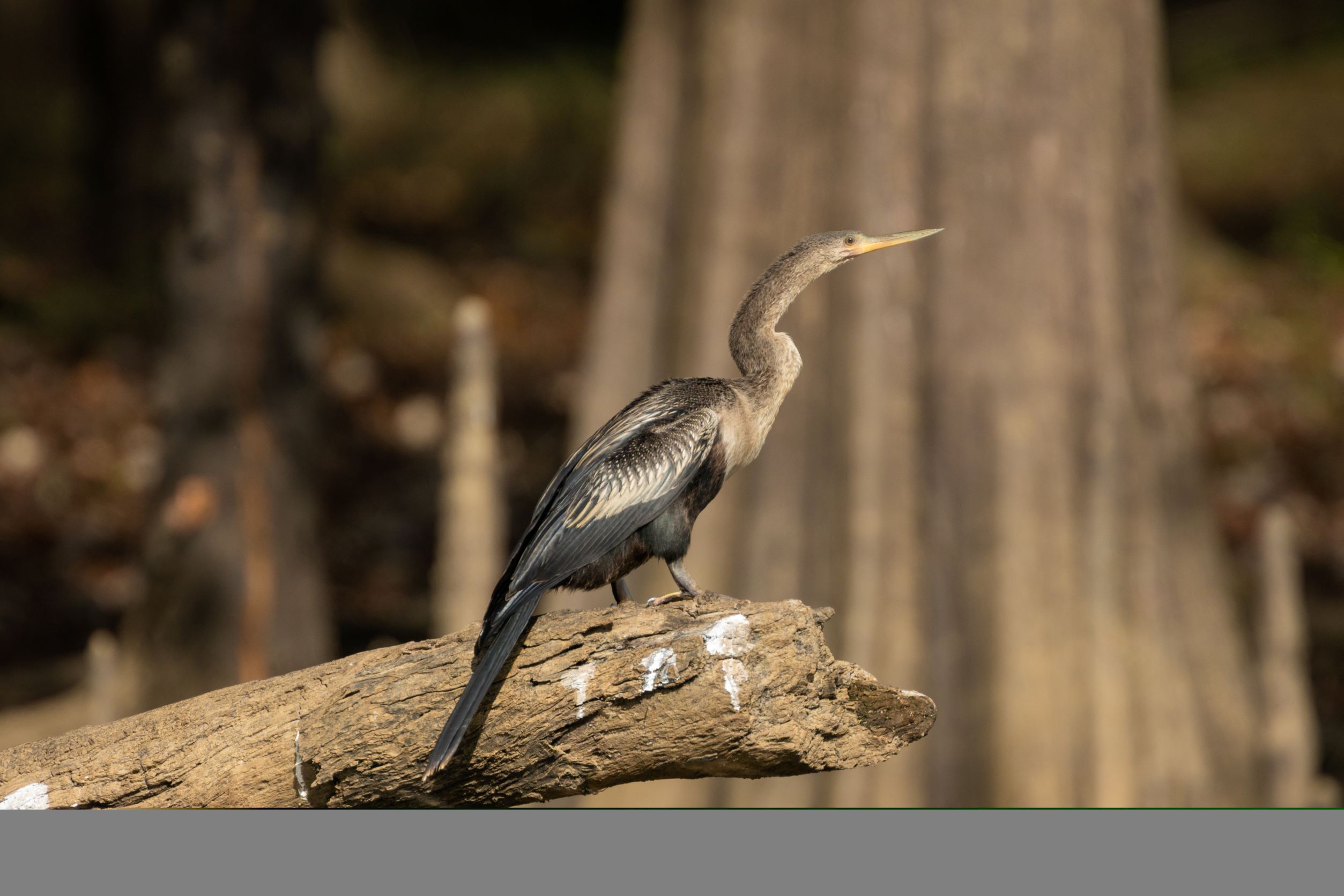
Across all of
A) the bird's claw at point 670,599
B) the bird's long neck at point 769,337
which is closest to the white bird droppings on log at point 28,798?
the bird's claw at point 670,599

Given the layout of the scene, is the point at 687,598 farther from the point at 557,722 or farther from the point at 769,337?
the point at 769,337

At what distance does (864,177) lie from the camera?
9.26ft

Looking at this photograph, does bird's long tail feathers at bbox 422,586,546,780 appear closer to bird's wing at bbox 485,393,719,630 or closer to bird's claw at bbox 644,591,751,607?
bird's wing at bbox 485,393,719,630

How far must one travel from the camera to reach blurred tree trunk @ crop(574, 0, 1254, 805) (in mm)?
2771

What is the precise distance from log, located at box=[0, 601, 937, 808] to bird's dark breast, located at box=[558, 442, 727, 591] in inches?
2.7

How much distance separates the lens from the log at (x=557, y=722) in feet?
5.47

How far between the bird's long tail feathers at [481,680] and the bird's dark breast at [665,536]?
0.39 feet

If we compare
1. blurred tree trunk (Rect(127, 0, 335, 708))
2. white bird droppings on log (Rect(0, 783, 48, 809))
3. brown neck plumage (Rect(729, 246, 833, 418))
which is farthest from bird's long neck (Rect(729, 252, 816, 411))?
blurred tree trunk (Rect(127, 0, 335, 708))

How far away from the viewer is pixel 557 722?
5.60 ft

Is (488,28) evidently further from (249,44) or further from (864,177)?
(864,177)

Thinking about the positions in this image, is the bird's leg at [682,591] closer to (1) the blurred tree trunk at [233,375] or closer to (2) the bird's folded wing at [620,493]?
(2) the bird's folded wing at [620,493]

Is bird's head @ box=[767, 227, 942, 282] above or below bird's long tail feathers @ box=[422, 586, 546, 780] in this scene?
above

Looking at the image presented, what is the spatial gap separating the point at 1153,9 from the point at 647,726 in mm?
2550

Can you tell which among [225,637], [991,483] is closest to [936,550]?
[991,483]
